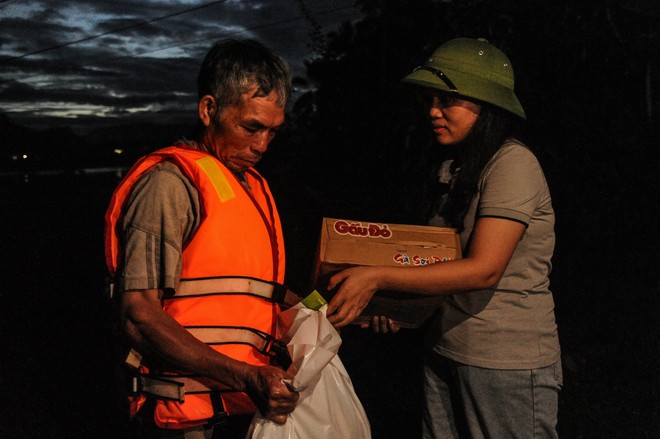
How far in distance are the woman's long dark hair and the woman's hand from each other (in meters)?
0.46

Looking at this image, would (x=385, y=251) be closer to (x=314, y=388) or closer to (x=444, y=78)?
(x=314, y=388)

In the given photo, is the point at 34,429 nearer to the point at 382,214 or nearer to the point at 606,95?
the point at 382,214

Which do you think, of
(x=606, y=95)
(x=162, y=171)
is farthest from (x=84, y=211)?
(x=162, y=171)

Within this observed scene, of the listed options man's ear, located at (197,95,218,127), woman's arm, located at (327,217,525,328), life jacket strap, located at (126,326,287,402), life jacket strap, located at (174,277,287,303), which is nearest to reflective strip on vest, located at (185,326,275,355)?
life jacket strap, located at (126,326,287,402)

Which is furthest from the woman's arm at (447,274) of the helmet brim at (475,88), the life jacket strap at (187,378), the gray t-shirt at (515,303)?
the helmet brim at (475,88)

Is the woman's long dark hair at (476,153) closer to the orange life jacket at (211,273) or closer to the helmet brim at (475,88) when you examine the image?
the helmet brim at (475,88)

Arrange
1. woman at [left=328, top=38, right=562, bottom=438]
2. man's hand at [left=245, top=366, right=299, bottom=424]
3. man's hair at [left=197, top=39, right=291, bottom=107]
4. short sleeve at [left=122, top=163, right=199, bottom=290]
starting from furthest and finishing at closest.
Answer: woman at [left=328, top=38, right=562, bottom=438]
man's hair at [left=197, top=39, right=291, bottom=107]
man's hand at [left=245, top=366, right=299, bottom=424]
short sleeve at [left=122, top=163, right=199, bottom=290]

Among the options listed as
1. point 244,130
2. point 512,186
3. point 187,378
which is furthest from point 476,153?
point 187,378

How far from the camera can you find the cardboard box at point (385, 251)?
2086 mm

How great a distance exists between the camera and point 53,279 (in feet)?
34.9

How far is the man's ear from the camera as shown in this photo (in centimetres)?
205

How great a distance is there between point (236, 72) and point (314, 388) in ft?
3.61

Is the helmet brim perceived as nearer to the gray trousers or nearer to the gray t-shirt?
the gray t-shirt

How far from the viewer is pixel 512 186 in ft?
6.90
